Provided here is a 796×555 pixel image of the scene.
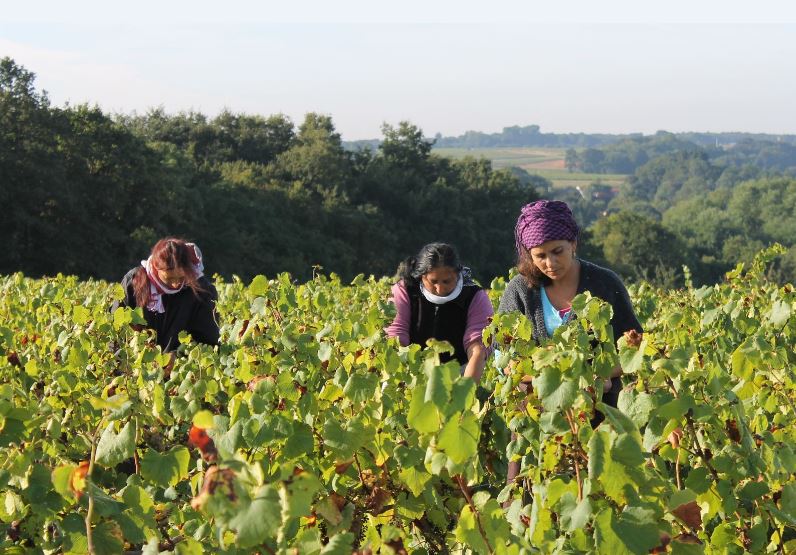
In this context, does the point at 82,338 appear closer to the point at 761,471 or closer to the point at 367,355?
the point at 367,355

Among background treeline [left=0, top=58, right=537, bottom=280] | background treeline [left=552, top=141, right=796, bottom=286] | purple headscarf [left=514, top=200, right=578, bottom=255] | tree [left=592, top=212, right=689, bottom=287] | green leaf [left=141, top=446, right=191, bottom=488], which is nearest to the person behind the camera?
green leaf [left=141, top=446, right=191, bottom=488]

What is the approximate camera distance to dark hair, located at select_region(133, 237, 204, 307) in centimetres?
435

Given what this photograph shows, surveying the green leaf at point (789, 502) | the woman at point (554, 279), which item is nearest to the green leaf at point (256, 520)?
the green leaf at point (789, 502)

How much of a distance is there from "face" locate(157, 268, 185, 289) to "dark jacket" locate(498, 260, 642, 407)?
1.63m

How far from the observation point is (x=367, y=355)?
114 inches

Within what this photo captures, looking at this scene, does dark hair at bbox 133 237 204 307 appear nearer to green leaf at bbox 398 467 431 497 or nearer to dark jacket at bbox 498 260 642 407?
dark jacket at bbox 498 260 642 407

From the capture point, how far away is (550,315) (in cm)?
336

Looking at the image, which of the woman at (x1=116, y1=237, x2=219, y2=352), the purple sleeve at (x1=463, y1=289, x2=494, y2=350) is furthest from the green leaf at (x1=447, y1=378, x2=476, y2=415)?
the woman at (x1=116, y1=237, x2=219, y2=352)

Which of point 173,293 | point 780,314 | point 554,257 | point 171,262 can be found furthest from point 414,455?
point 173,293

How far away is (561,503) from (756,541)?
0.62m

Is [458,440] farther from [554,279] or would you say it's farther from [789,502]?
[554,279]

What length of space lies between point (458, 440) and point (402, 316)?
2176mm

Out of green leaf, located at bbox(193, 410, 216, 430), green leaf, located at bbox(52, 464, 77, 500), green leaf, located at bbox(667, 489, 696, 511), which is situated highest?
green leaf, located at bbox(193, 410, 216, 430)

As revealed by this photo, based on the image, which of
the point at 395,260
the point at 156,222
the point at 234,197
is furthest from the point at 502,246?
the point at 156,222
